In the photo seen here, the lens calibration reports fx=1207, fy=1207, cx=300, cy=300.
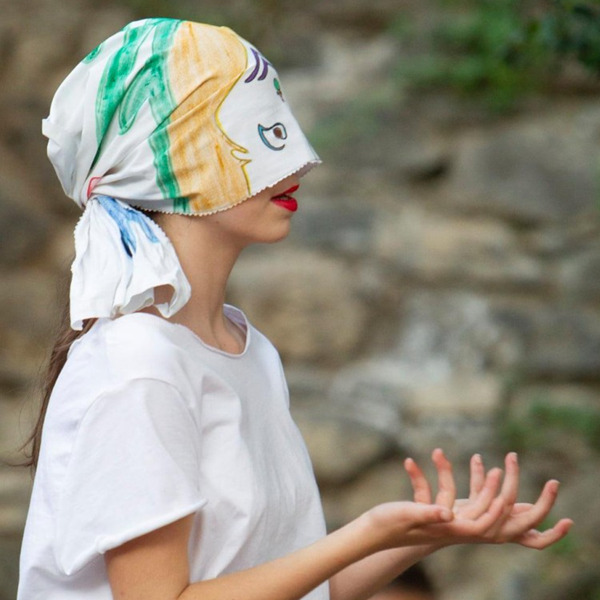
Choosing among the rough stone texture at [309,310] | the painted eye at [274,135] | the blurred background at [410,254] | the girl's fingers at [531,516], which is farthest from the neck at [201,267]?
the rough stone texture at [309,310]

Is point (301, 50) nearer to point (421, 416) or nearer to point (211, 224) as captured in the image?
point (421, 416)

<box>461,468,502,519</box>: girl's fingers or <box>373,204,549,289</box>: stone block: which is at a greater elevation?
<box>461,468,502,519</box>: girl's fingers

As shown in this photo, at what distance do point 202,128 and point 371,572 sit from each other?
2.67 feet

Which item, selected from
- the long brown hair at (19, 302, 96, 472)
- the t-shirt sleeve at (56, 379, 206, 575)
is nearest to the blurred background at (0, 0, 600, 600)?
the long brown hair at (19, 302, 96, 472)

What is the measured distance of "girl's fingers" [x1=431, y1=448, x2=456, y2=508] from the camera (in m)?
1.70

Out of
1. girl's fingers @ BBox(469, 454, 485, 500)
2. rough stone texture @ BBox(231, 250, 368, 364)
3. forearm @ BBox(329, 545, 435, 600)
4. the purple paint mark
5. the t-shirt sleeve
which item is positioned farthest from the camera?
rough stone texture @ BBox(231, 250, 368, 364)

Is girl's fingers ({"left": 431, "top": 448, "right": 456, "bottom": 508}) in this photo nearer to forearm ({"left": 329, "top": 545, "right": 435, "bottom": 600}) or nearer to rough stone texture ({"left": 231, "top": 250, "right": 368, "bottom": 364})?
forearm ({"left": 329, "top": 545, "right": 435, "bottom": 600})

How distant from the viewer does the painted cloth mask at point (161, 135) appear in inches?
74.0

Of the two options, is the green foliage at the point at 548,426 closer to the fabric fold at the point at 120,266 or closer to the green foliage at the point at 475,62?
the green foliage at the point at 475,62

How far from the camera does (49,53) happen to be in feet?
22.0

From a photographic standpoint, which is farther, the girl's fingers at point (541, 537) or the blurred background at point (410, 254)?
the blurred background at point (410, 254)

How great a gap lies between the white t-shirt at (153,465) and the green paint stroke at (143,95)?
0.84 ft

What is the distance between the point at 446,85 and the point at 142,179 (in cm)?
468

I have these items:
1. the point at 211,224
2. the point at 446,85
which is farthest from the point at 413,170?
the point at 211,224
